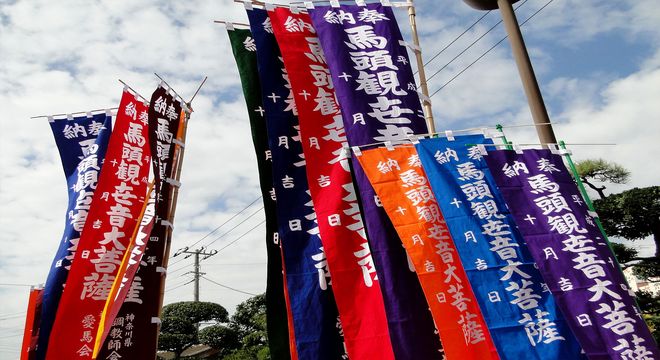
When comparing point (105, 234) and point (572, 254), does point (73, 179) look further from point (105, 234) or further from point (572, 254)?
point (572, 254)

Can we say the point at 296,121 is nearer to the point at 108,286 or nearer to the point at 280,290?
the point at 280,290

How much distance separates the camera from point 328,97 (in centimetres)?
741

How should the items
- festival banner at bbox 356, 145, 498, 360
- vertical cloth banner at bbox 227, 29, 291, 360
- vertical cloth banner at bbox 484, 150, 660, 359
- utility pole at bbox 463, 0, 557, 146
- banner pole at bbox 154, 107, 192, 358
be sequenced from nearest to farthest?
1. vertical cloth banner at bbox 484, 150, 660, 359
2. festival banner at bbox 356, 145, 498, 360
3. utility pole at bbox 463, 0, 557, 146
4. vertical cloth banner at bbox 227, 29, 291, 360
5. banner pole at bbox 154, 107, 192, 358

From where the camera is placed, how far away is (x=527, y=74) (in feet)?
21.5

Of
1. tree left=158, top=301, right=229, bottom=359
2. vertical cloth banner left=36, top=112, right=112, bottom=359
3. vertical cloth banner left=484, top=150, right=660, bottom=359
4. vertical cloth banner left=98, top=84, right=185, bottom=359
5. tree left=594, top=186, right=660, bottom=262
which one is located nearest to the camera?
vertical cloth banner left=484, top=150, right=660, bottom=359

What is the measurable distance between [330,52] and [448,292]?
3799 millimetres

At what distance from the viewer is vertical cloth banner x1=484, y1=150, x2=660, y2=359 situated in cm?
498

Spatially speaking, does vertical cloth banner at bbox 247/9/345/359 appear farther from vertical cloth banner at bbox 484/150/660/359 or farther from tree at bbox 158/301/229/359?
tree at bbox 158/301/229/359

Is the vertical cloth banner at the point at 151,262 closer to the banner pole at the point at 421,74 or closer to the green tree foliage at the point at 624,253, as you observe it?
the banner pole at the point at 421,74

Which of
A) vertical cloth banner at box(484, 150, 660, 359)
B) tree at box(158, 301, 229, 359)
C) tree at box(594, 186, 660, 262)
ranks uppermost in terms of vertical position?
tree at box(158, 301, 229, 359)

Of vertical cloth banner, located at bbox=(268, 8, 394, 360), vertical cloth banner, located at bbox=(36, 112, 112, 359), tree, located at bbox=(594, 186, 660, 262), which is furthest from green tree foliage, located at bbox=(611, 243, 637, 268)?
vertical cloth banner, located at bbox=(36, 112, 112, 359)

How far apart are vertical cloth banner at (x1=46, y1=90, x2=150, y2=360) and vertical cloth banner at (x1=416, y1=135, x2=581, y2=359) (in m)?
5.58

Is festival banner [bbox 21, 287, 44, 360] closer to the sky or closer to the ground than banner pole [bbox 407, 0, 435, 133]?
closer to the ground

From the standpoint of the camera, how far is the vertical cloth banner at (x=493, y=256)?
Answer: 507cm
